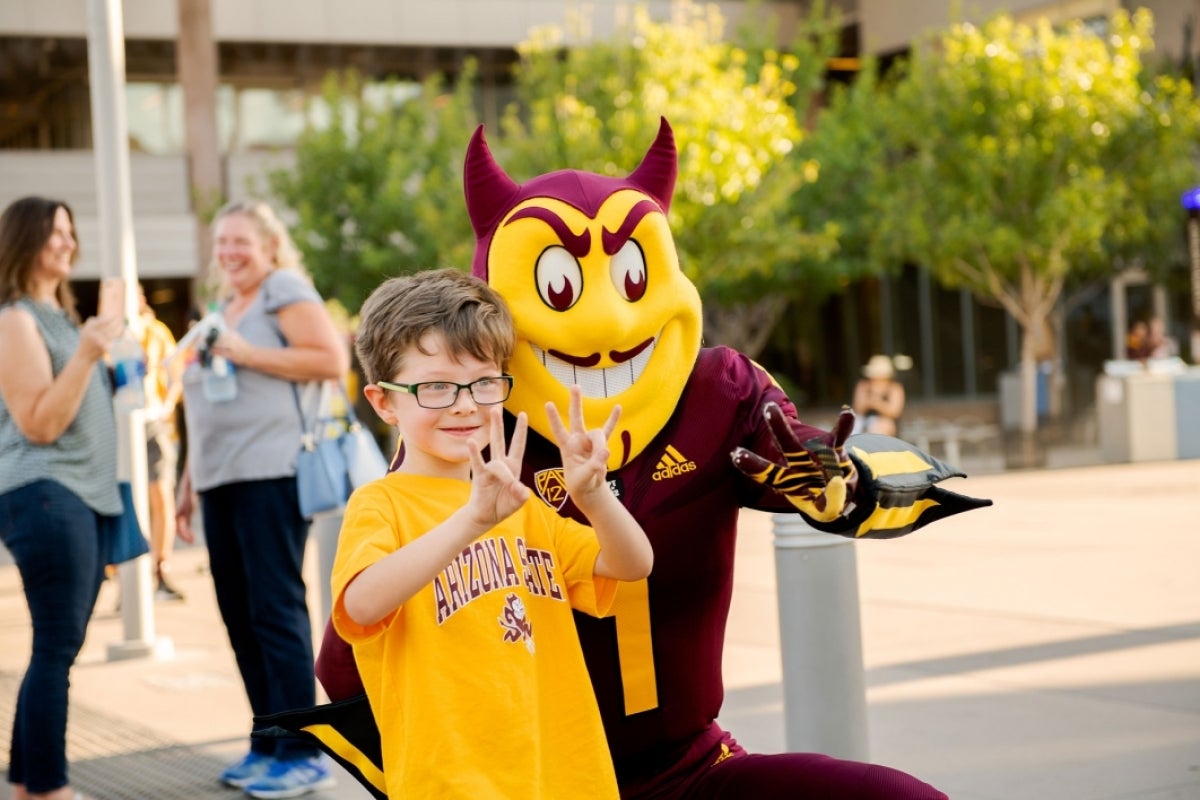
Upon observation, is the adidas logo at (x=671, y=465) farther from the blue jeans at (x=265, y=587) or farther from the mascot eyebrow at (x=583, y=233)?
the blue jeans at (x=265, y=587)

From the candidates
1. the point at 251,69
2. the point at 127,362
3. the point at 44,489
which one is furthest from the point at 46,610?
the point at 251,69

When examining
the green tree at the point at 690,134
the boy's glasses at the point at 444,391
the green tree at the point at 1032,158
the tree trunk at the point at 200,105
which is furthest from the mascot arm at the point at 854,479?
the tree trunk at the point at 200,105

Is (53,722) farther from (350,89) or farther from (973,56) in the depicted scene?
(350,89)

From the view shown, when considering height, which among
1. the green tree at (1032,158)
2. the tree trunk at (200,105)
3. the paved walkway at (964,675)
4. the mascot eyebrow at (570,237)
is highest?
the tree trunk at (200,105)

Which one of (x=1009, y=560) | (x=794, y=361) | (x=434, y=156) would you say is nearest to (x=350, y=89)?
(x=434, y=156)

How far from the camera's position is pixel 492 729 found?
238 centimetres

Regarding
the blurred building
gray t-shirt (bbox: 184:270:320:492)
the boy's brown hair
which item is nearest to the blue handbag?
gray t-shirt (bbox: 184:270:320:492)

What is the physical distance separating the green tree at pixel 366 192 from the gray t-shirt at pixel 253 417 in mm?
18320

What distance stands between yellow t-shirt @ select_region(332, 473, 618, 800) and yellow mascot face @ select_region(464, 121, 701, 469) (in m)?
0.36

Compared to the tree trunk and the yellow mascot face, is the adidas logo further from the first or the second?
the tree trunk

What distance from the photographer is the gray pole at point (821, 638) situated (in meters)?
3.88

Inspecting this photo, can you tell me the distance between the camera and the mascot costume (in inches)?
112

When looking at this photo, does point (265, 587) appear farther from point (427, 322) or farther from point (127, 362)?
point (427, 322)

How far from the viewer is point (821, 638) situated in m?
3.92
